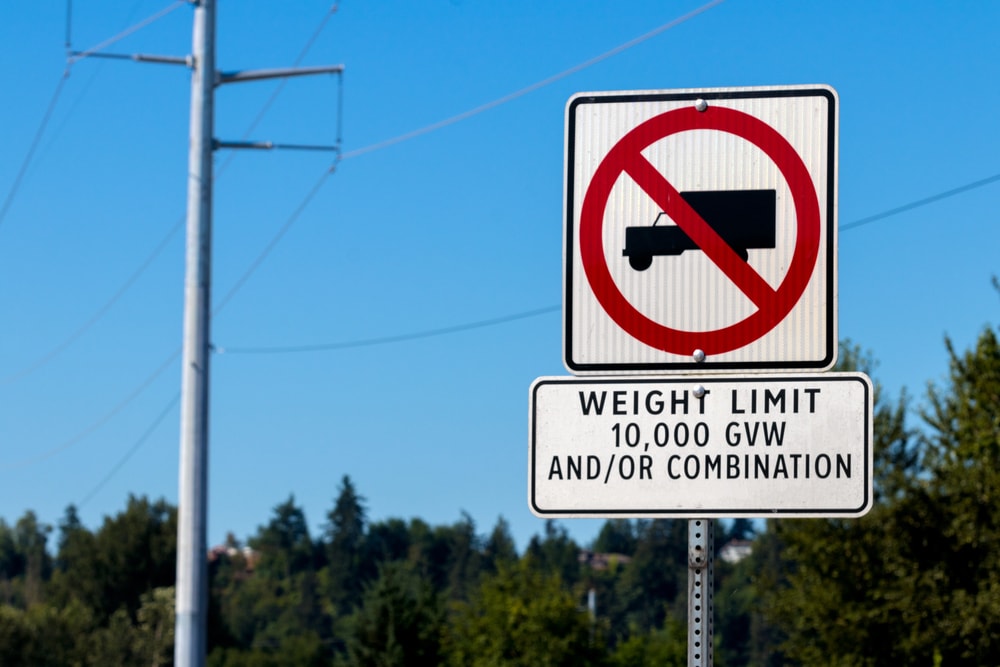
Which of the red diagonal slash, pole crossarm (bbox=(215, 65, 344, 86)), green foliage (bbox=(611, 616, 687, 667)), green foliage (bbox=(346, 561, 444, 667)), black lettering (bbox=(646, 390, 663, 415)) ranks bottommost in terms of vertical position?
green foliage (bbox=(611, 616, 687, 667))

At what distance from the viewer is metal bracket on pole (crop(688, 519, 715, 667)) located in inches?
121

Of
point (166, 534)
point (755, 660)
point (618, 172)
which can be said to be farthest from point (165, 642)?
point (618, 172)

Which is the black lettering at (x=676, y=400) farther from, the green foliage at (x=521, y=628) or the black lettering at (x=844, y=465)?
the green foliage at (x=521, y=628)

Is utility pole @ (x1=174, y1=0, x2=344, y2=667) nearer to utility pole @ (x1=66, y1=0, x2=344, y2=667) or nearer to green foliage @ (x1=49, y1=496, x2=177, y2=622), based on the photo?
utility pole @ (x1=66, y1=0, x2=344, y2=667)

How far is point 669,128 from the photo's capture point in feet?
10.9

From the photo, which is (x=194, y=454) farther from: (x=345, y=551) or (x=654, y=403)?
(x=345, y=551)

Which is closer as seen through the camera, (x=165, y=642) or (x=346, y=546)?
(x=165, y=642)

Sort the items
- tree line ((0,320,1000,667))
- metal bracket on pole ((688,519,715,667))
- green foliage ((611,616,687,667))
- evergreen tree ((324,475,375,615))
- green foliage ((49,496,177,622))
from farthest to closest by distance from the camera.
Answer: evergreen tree ((324,475,375,615)) → green foliage ((49,496,177,622)) → green foliage ((611,616,687,667)) → tree line ((0,320,1000,667)) → metal bracket on pole ((688,519,715,667))

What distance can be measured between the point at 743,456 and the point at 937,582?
1295 inches

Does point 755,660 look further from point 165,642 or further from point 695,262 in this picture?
point 695,262

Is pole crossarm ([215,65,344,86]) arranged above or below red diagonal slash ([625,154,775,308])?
above

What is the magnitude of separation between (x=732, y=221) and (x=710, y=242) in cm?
7

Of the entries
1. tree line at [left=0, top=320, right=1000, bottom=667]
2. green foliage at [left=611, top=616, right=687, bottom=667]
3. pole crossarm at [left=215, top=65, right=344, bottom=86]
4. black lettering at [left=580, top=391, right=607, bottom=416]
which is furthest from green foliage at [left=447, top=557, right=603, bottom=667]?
black lettering at [left=580, top=391, right=607, bottom=416]

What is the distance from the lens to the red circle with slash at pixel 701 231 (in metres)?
3.19
